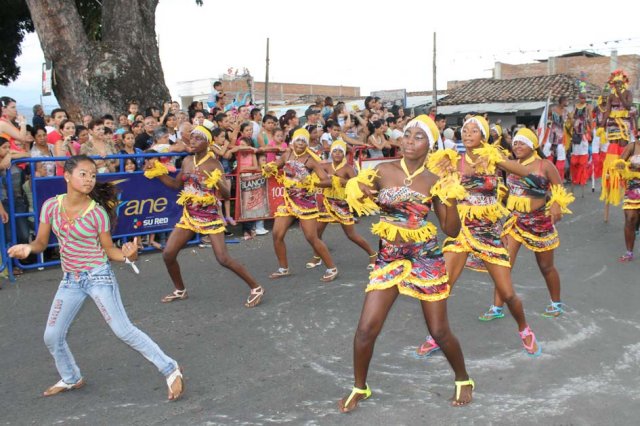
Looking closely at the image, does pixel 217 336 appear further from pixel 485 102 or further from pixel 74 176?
pixel 485 102

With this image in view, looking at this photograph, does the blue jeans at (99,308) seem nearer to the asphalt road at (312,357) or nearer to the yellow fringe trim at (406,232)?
the asphalt road at (312,357)

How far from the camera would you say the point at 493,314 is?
6.06 m

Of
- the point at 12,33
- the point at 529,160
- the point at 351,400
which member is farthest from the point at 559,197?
the point at 12,33

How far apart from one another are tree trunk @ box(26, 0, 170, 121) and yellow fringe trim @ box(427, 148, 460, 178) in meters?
10.7

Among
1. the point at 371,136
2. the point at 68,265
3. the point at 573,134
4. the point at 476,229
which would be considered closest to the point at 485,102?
the point at 573,134

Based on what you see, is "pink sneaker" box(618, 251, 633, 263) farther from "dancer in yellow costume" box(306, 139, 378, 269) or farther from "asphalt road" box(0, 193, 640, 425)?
"dancer in yellow costume" box(306, 139, 378, 269)

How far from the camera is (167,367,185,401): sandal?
4.25m

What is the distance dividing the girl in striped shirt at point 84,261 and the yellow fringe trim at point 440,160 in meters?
2.12

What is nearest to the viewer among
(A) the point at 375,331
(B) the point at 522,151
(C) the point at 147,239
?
(A) the point at 375,331

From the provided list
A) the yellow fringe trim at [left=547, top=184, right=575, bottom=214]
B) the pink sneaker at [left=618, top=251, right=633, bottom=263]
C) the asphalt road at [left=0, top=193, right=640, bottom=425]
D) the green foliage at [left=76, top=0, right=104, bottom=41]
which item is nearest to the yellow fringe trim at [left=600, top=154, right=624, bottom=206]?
the pink sneaker at [left=618, top=251, right=633, bottom=263]

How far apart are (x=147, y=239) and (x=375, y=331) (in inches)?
251

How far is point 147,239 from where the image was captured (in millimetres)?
9539

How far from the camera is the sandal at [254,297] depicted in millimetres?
6594

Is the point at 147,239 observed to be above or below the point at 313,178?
below
